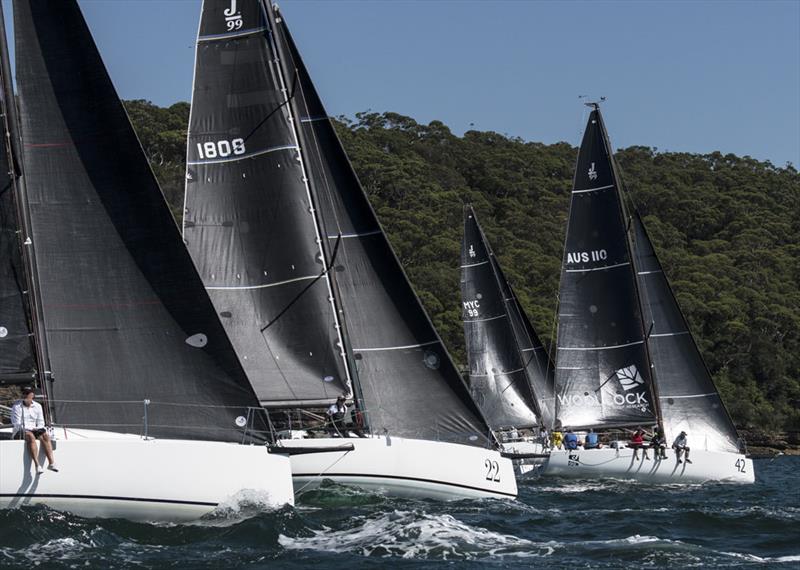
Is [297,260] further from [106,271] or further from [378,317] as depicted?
[106,271]

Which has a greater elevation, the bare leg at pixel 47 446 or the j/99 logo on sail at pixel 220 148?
the j/99 logo on sail at pixel 220 148

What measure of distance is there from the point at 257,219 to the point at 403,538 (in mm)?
8177

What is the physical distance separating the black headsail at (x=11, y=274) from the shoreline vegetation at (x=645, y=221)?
38640 millimetres

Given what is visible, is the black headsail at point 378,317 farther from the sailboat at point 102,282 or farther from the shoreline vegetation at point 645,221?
the shoreline vegetation at point 645,221

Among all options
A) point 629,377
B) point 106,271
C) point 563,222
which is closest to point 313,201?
point 106,271

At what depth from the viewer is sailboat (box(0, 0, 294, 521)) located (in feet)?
49.6

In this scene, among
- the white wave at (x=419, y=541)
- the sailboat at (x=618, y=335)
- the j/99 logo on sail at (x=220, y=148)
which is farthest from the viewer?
the sailboat at (x=618, y=335)

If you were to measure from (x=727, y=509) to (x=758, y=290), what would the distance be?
52198 mm

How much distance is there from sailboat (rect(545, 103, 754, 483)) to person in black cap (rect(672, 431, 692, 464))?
1080mm

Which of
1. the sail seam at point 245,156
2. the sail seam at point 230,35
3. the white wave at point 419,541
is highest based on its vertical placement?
the sail seam at point 230,35

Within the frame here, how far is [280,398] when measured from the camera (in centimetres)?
2066

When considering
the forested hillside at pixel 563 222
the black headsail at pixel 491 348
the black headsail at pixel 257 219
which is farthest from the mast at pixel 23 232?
the forested hillside at pixel 563 222

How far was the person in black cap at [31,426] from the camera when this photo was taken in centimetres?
1397

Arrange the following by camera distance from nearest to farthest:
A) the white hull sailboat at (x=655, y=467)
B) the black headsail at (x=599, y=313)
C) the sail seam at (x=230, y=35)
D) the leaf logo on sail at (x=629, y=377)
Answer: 1. the sail seam at (x=230, y=35)
2. the white hull sailboat at (x=655, y=467)
3. the leaf logo on sail at (x=629, y=377)
4. the black headsail at (x=599, y=313)
